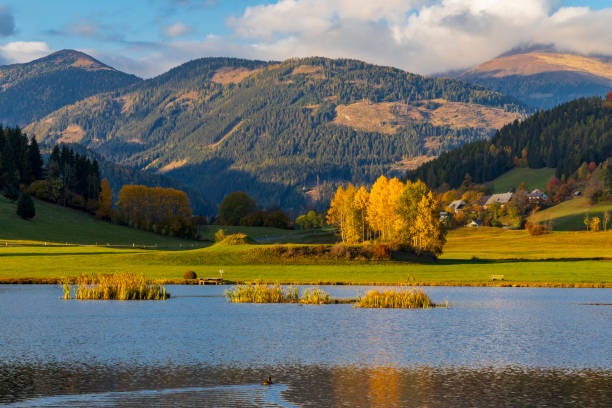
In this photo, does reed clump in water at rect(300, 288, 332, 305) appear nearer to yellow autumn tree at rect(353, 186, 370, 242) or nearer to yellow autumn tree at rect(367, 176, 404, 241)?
yellow autumn tree at rect(367, 176, 404, 241)

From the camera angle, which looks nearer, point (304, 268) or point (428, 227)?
Result: point (304, 268)

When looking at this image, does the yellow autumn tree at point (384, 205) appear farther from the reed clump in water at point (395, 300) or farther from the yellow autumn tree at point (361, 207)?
the reed clump in water at point (395, 300)

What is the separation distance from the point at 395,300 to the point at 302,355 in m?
26.0

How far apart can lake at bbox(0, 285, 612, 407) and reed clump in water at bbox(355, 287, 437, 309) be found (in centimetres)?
191

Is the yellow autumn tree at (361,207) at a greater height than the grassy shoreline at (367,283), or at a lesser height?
greater

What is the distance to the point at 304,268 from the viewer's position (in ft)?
368

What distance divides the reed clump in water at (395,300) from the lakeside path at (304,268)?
73.4ft

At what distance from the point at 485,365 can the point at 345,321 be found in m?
17.8

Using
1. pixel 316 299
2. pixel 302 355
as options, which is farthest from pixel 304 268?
pixel 302 355

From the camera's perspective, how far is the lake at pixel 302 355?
97.8 feet

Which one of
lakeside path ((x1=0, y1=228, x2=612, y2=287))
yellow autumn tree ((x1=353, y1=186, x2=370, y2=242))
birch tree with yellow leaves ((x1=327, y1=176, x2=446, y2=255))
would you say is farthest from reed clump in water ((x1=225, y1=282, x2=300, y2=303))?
yellow autumn tree ((x1=353, y1=186, x2=370, y2=242))

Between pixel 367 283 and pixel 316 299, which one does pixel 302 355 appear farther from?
pixel 367 283

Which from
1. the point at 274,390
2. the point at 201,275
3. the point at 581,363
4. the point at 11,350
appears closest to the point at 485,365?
the point at 581,363

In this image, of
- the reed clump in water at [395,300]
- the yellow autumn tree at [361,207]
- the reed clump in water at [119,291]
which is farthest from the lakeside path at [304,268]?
the yellow autumn tree at [361,207]
